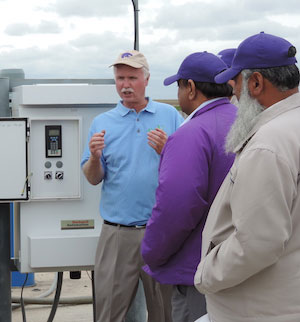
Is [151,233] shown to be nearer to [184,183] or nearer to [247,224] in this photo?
[184,183]

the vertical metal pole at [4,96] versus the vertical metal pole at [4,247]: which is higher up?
the vertical metal pole at [4,96]

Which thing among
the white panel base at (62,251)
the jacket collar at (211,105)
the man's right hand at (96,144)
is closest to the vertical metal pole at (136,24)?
the man's right hand at (96,144)

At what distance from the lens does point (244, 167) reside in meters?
2.27

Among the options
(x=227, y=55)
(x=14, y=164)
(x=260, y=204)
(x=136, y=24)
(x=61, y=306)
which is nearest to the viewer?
(x=260, y=204)

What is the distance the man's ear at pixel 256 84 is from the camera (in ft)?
7.88

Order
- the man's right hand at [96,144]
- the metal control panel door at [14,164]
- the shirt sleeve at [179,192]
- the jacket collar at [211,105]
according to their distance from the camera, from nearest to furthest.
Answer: the shirt sleeve at [179,192]
the jacket collar at [211,105]
the man's right hand at [96,144]
the metal control panel door at [14,164]

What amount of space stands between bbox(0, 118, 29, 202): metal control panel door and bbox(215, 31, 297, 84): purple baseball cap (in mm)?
2197

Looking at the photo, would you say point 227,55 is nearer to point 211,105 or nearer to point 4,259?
point 211,105

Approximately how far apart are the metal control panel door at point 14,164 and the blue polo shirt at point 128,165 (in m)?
0.52

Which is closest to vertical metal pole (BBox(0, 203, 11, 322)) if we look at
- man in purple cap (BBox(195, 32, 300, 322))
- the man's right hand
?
the man's right hand

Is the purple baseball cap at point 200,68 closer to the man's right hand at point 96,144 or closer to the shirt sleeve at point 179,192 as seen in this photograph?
the shirt sleeve at point 179,192

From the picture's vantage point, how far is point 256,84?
7.91 feet

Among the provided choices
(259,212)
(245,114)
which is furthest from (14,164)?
(259,212)

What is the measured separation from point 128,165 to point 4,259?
1.22m
